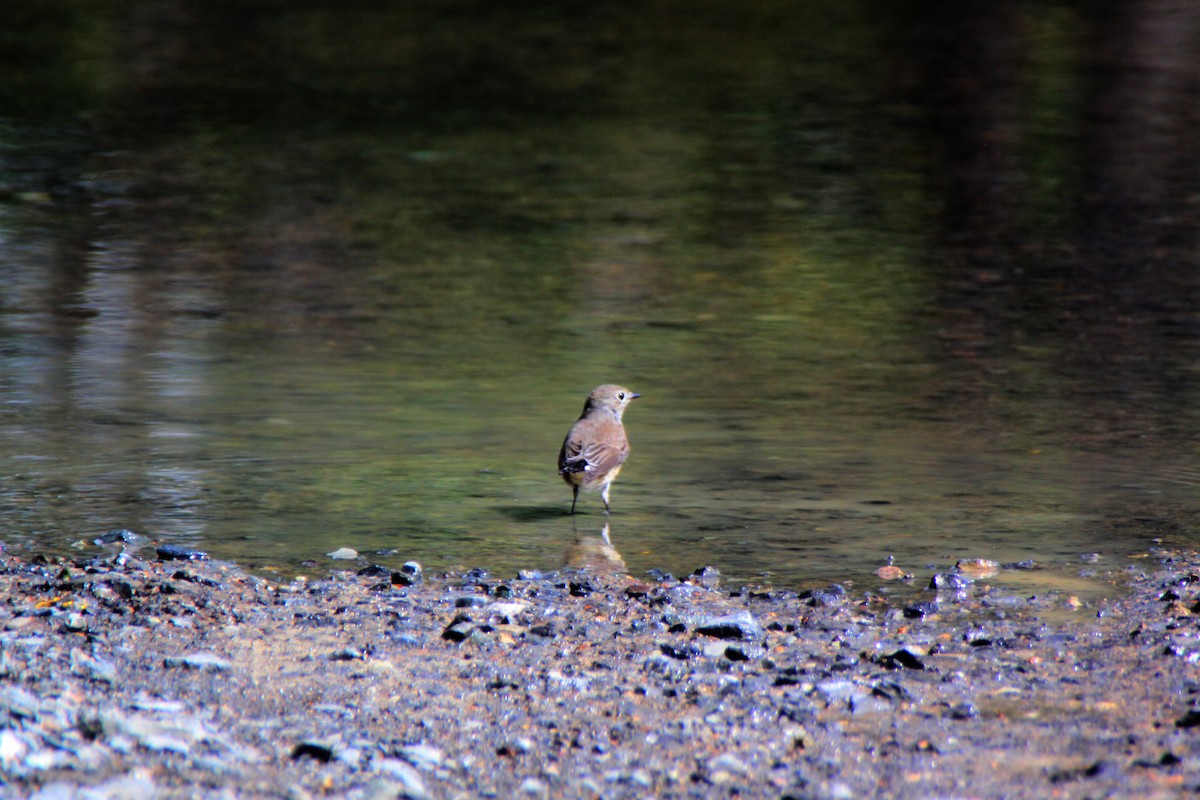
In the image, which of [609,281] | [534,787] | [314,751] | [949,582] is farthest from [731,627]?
[609,281]

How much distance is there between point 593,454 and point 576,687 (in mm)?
2940

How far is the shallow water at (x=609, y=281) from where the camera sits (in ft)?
25.5

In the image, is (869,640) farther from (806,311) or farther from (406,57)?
(406,57)

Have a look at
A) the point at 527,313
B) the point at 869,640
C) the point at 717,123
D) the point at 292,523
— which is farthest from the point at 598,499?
the point at 717,123

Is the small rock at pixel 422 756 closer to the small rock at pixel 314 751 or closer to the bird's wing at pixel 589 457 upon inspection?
the small rock at pixel 314 751

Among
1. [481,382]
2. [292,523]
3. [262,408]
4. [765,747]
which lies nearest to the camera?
[765,747]

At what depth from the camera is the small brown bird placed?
25.3ft

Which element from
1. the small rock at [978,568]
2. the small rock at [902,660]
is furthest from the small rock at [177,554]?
the small rock at [978,568]

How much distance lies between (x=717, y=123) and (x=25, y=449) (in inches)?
525

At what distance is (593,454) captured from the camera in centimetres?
777

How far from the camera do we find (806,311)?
13.9 meters

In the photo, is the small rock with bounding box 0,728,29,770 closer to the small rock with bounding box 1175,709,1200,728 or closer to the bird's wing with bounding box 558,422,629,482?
the small rock with bounding box 1175,709,1200,728

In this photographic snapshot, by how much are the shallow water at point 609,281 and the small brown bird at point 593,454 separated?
195mm

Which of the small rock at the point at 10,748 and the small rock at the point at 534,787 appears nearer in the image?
the small rock at the point at 10,748
